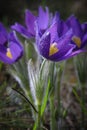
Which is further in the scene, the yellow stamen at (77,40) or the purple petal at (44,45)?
the yellow stamen at (77,40)

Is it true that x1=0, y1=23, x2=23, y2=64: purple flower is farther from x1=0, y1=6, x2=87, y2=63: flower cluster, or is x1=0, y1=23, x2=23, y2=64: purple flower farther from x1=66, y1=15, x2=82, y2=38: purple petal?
x1=66, y1=15, x2=82, y2=38: purple petal

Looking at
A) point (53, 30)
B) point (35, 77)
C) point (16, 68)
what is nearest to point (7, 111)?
point (16, 68)

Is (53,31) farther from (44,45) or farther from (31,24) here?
(31,24)

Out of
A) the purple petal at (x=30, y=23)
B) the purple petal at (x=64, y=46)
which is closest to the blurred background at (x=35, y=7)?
the purple petal at (x=30, y=23)

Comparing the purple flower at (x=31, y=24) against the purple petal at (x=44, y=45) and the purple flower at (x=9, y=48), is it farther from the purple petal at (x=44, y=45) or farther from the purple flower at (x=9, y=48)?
the purple petal at (x=44, y=45)

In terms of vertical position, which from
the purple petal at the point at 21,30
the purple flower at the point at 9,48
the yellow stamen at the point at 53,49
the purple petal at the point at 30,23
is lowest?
the yellow stamen at the point at 53,49

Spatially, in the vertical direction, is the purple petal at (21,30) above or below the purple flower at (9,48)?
above

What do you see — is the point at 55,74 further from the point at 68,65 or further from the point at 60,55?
the point at 68,65

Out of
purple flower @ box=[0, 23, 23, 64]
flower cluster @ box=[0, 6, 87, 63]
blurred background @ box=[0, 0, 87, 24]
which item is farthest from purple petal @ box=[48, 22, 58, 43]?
blurred background @ box=[0, 0, 87, 24]
